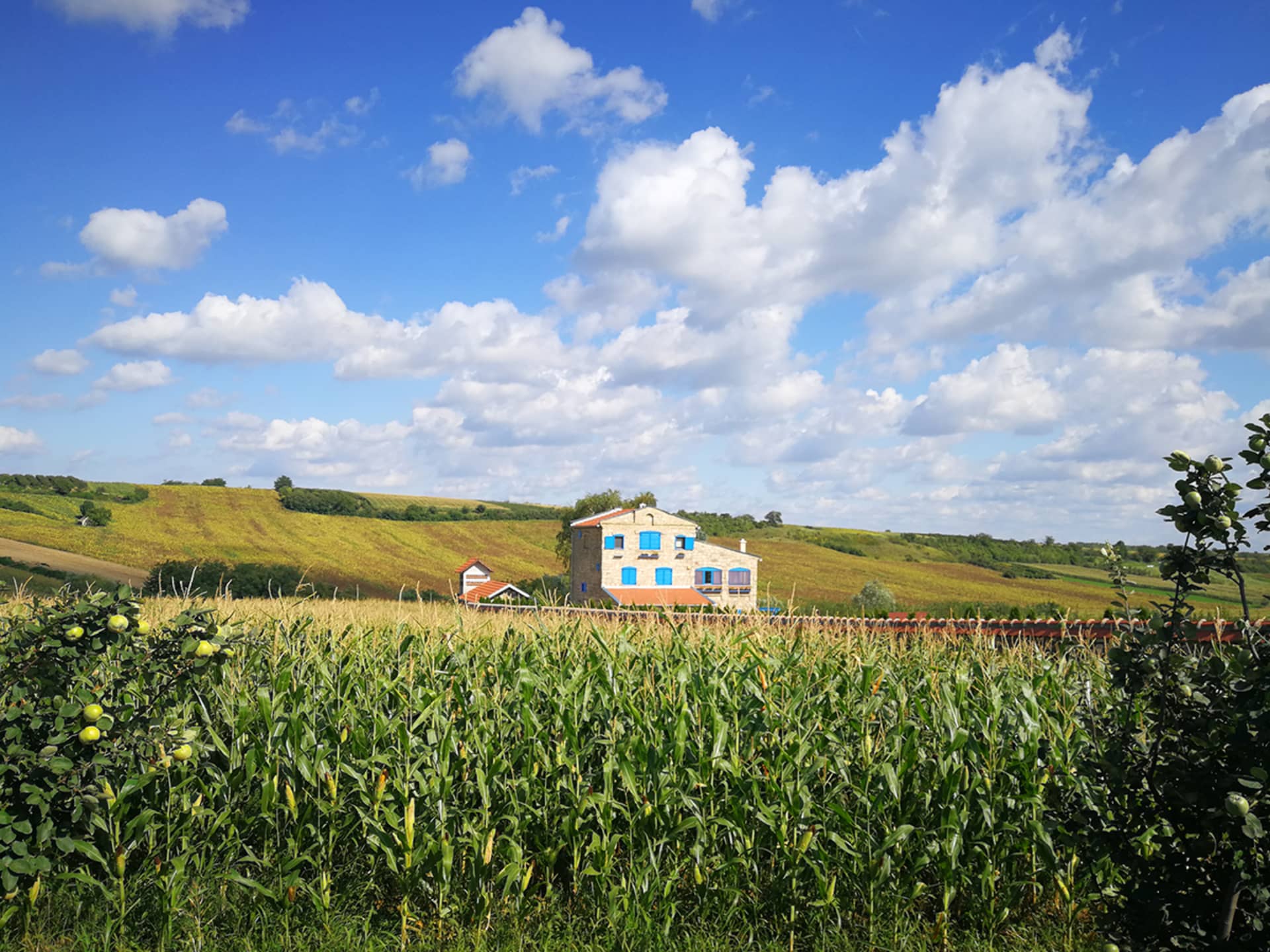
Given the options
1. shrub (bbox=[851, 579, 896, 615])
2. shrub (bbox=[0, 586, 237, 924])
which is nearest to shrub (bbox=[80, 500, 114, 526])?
shrub (bbox=[851, 579, 896, 615])

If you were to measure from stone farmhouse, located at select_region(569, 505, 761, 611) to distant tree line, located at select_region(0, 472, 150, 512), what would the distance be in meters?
39.2

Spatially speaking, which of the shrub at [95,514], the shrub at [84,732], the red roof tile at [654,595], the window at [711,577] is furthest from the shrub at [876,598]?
the shrub at [95,514]

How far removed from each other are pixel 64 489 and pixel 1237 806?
226ft

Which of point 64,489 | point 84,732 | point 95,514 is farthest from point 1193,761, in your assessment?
point 64,489

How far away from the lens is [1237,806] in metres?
2.47

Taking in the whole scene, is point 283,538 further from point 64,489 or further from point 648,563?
point 648,563

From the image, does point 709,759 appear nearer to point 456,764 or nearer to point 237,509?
point 456,764

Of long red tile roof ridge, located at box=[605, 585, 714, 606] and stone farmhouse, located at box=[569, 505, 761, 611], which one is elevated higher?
stone farmhouse, located at box=[569, 505, 761, 611]

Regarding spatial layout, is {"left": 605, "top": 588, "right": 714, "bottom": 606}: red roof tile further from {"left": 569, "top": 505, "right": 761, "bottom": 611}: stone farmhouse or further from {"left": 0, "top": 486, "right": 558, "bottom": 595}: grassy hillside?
{"left": 0, "top": 486, "right": 558, "bottom": 595}: grassy hillside

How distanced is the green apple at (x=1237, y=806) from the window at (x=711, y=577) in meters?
38.1

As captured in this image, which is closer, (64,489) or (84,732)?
(84,732)

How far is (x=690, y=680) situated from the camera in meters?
5.51

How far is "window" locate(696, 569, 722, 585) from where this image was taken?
40.5 m

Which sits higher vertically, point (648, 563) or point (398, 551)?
point (648, 563)
